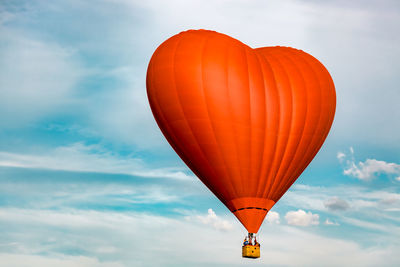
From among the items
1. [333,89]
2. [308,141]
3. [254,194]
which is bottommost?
[254,194]

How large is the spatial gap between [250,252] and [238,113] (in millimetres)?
7256

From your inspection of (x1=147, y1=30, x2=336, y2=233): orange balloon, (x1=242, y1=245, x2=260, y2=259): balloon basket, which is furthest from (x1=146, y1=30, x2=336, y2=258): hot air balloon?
(x1=242, y1=245, x2=260, y2=259): balloon basket

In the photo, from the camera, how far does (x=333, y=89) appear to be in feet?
148

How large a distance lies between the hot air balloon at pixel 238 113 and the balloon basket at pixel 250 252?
0.95 metres

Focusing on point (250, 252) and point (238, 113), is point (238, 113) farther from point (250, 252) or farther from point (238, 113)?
point (250, 252)

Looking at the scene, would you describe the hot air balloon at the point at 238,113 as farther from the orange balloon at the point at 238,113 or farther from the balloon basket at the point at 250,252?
the balloon basket at the point at 250,252

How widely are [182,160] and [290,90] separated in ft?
23.4

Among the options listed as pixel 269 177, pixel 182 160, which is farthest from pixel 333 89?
pixel 182 160

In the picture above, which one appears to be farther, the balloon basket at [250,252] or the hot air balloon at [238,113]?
the balloon basket at [250,252]

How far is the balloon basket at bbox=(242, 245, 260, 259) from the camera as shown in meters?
42.1

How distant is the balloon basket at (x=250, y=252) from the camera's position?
4206cm

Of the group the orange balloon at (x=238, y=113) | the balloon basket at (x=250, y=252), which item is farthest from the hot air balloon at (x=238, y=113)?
the balloon basket at (x=250, y=252)

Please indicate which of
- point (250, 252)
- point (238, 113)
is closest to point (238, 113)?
point (238, 113)

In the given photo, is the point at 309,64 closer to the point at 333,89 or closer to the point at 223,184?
the point at 333,89
